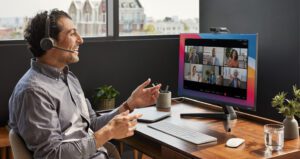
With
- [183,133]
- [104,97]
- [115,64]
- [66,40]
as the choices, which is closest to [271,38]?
[115,64]

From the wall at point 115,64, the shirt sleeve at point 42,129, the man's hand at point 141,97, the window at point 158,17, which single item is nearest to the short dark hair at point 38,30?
the shirt sleeve at point 42,129

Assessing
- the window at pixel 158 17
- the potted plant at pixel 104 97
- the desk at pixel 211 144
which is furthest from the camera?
the window at pixel 158 17

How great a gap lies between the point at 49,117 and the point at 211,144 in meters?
0.77

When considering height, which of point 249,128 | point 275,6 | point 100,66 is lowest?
point 249,128

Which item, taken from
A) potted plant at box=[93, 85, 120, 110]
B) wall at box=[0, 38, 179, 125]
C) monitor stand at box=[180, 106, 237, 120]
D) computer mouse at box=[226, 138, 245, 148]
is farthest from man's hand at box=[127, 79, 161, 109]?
wall at box=[0, 38, 179, 125]

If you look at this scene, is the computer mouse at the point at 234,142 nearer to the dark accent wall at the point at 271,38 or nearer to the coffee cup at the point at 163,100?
the coffee cup at the point at 163,100

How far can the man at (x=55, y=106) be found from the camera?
1.83 m

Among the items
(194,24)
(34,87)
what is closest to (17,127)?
(34,87)

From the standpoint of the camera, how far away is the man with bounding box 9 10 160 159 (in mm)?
1826

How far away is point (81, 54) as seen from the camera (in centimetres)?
369

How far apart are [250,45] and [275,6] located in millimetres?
1268

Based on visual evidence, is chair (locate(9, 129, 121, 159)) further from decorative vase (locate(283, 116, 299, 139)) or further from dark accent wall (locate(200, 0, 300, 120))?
dark accent wall (locate(200, 0, 300, 120))

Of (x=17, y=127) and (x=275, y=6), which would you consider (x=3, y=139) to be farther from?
(x=275, y=6)

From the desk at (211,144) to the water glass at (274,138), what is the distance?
1.2 inches
